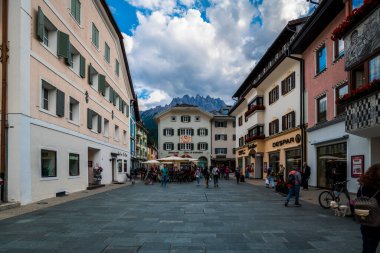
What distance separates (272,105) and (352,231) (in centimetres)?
2477

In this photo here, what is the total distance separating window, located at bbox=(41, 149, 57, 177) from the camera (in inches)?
624

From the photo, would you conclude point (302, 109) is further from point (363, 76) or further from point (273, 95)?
point (363, 76)

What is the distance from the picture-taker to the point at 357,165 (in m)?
16.5

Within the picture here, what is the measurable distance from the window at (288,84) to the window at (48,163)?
17.9 metres

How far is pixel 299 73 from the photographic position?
25.0 m

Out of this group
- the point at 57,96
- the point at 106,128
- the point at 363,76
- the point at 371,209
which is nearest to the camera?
the point at 371,209

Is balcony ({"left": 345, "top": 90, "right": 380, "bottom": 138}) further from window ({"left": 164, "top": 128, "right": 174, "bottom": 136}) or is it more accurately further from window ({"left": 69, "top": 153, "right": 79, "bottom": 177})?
window ({"left": 164, "top": 128, "right": 174, "bottom": 136})

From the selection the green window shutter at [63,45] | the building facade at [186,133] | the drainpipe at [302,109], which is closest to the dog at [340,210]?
the drainpipe at [302,109]

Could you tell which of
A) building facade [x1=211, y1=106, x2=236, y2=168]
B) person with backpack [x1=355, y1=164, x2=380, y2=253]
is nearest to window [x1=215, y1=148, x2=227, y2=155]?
building facade [x1=211, y1=106, x2=236, y2=168]

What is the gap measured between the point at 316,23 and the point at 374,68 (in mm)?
7768

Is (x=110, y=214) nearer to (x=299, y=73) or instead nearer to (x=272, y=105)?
(x=299, y=73)

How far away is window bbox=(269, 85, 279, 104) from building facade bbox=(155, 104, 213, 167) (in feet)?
101

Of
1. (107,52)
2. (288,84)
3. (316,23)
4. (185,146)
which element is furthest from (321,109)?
(185,146)

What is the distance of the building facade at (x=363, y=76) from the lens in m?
12.9
